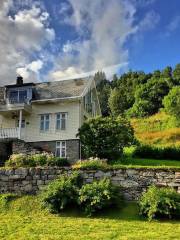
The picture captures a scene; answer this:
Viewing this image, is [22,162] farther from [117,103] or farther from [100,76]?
[100,76]

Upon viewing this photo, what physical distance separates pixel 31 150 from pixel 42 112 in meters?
4.01

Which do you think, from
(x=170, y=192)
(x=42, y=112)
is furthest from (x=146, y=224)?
(x=42, y=112)

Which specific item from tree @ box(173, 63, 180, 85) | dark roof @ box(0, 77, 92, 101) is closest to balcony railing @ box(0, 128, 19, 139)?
dark roof @ box(0, 77, 92, 101)

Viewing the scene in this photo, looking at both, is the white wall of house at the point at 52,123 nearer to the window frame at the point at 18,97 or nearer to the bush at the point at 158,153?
the window frame at the point at 18,97

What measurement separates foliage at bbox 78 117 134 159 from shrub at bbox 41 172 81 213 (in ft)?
28.2

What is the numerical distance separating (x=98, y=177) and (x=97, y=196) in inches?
73.9

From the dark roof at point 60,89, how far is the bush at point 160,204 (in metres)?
15.3

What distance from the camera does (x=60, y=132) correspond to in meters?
28.7

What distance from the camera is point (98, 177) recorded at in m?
16.4

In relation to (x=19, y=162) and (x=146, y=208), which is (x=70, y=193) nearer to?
(x=146, y=208)

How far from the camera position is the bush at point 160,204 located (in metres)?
13.7

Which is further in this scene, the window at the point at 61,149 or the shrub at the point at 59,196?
the window at the point at 61,149

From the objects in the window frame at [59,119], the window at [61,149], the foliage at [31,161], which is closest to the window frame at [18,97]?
the window frame at [59,119]

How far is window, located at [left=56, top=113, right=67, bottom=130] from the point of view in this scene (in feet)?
94.5
